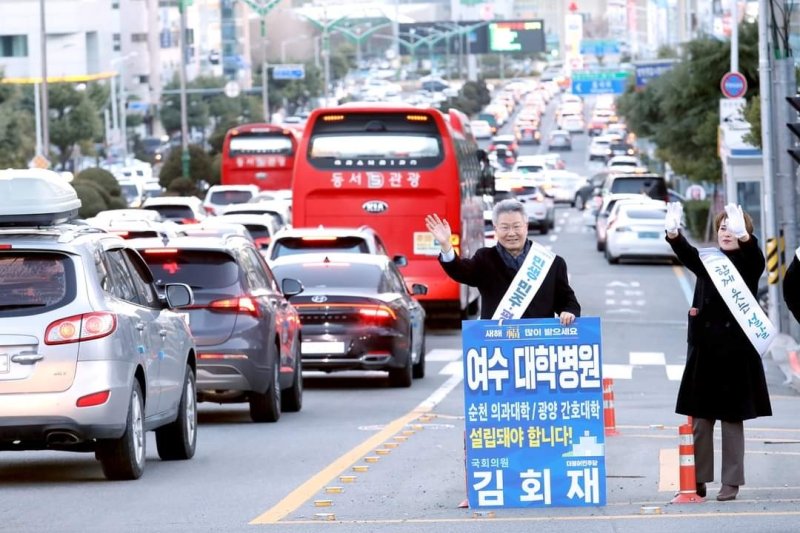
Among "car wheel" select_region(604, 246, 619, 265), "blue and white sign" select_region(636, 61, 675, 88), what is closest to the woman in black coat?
"car wheel" select_region(604, 246, 619, 265)

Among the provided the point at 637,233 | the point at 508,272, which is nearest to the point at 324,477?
the point at 508,272

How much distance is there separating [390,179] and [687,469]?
2114 centimetres

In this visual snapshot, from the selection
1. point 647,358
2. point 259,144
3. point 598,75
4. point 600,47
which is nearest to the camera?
point 647,358

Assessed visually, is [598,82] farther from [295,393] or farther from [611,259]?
[295,393]

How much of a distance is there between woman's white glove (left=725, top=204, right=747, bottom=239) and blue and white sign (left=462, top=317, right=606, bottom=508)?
0.99 meters

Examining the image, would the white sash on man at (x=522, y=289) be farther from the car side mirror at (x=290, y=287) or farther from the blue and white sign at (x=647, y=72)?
the blue and white sign at (x=647, y=72)

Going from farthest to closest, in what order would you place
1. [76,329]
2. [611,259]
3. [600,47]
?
1. [600,47]
2. [611,259]
3. [76,329]

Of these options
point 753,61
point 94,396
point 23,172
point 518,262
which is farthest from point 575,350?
point 753,61

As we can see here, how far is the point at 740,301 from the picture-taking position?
10820mm

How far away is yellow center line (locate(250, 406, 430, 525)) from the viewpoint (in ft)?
35.0

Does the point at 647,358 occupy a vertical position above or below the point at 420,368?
below

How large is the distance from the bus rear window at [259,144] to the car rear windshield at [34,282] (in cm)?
5164

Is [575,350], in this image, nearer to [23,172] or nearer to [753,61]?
[23,172]

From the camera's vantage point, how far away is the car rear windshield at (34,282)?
11.9 metres
